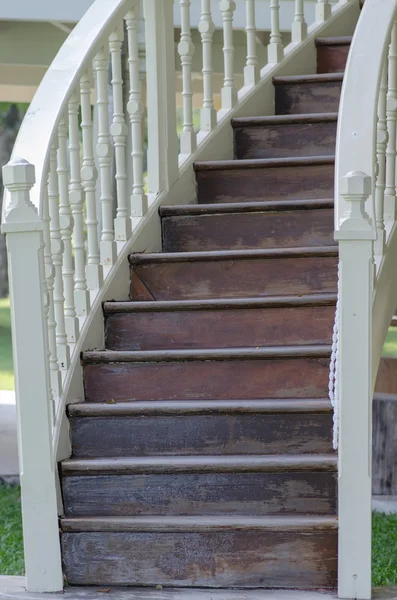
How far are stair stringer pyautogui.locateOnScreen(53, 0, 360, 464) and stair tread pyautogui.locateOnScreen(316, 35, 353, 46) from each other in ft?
0.12

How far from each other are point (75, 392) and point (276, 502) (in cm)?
81

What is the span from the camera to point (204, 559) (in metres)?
2.69

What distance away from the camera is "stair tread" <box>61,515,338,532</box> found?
264 cm

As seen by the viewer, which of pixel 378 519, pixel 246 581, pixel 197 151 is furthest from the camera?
pixel 378 519

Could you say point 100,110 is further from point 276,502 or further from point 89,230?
point 276,502

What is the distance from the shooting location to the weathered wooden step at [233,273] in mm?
3373

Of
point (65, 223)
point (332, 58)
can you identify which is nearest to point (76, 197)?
point (65, 223)

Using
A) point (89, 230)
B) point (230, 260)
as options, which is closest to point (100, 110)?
point (89, 230)

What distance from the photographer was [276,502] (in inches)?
109

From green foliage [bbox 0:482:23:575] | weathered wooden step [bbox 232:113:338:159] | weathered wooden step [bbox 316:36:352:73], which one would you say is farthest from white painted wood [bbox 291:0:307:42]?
green foliage [bbox 0:482:23:575]

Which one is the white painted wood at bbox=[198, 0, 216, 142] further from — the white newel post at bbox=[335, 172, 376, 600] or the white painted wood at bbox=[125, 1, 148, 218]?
the white newel post at bbox=[335, 172, 376, 600]

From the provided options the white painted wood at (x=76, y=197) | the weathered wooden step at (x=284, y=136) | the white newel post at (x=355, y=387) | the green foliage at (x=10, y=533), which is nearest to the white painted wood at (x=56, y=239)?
the white painted wood at (x=76, y=197)

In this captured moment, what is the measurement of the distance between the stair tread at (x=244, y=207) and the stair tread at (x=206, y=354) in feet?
2.21

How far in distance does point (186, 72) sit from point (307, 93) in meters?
0.74
